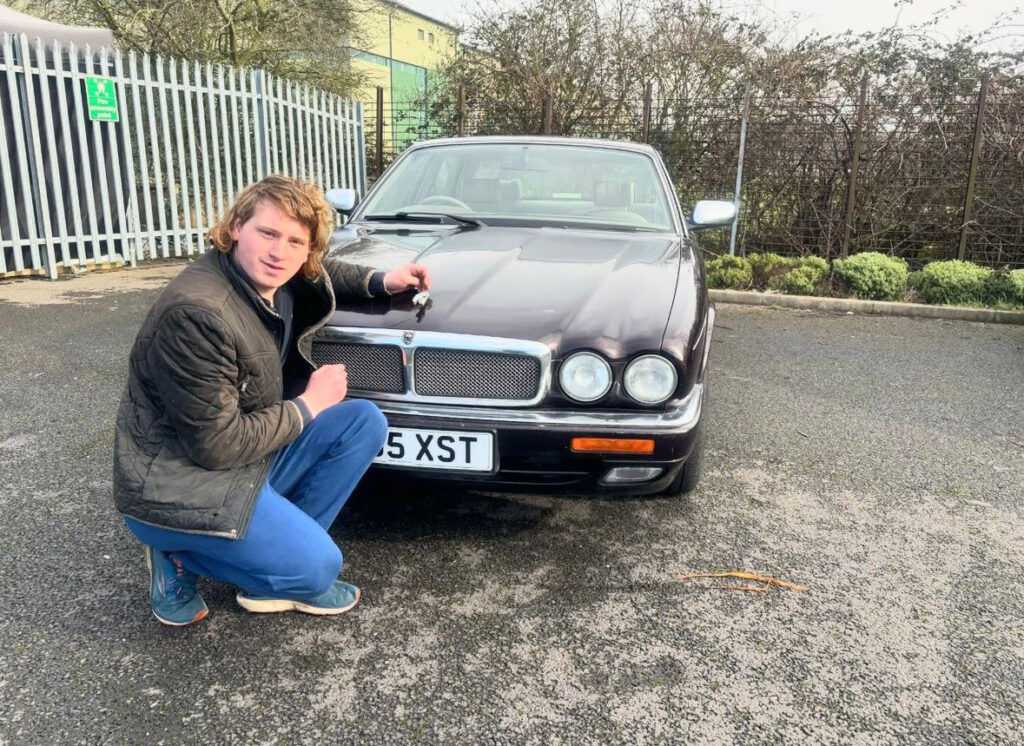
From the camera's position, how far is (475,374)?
7.84 ft

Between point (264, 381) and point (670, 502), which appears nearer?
point (264, 381)

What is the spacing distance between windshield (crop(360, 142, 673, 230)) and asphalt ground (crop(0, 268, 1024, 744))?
127cm

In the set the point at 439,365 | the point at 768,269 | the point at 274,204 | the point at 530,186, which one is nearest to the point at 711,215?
the point at 530,186

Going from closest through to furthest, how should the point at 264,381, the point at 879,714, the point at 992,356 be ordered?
1. the point at 879,714
2. the point at 264,381
3. the point at 992,356

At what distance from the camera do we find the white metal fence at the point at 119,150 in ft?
24.1

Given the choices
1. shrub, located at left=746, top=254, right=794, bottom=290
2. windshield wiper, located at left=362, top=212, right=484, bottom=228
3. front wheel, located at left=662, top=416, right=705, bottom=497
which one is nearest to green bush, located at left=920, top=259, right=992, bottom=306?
shrub, located at left=746, top=254, right=794, bottom=290

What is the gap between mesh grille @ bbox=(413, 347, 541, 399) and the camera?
7.75ft

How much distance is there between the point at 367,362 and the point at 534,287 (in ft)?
2.02

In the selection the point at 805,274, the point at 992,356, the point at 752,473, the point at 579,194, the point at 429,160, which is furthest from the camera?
the point at 805,274

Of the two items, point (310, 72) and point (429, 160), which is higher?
point (310, 72)

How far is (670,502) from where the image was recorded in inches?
120

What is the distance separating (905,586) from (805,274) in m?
5.88

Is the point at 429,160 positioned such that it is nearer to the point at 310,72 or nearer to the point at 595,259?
the point at 595,259

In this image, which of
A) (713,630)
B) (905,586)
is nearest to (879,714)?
(713,630)
